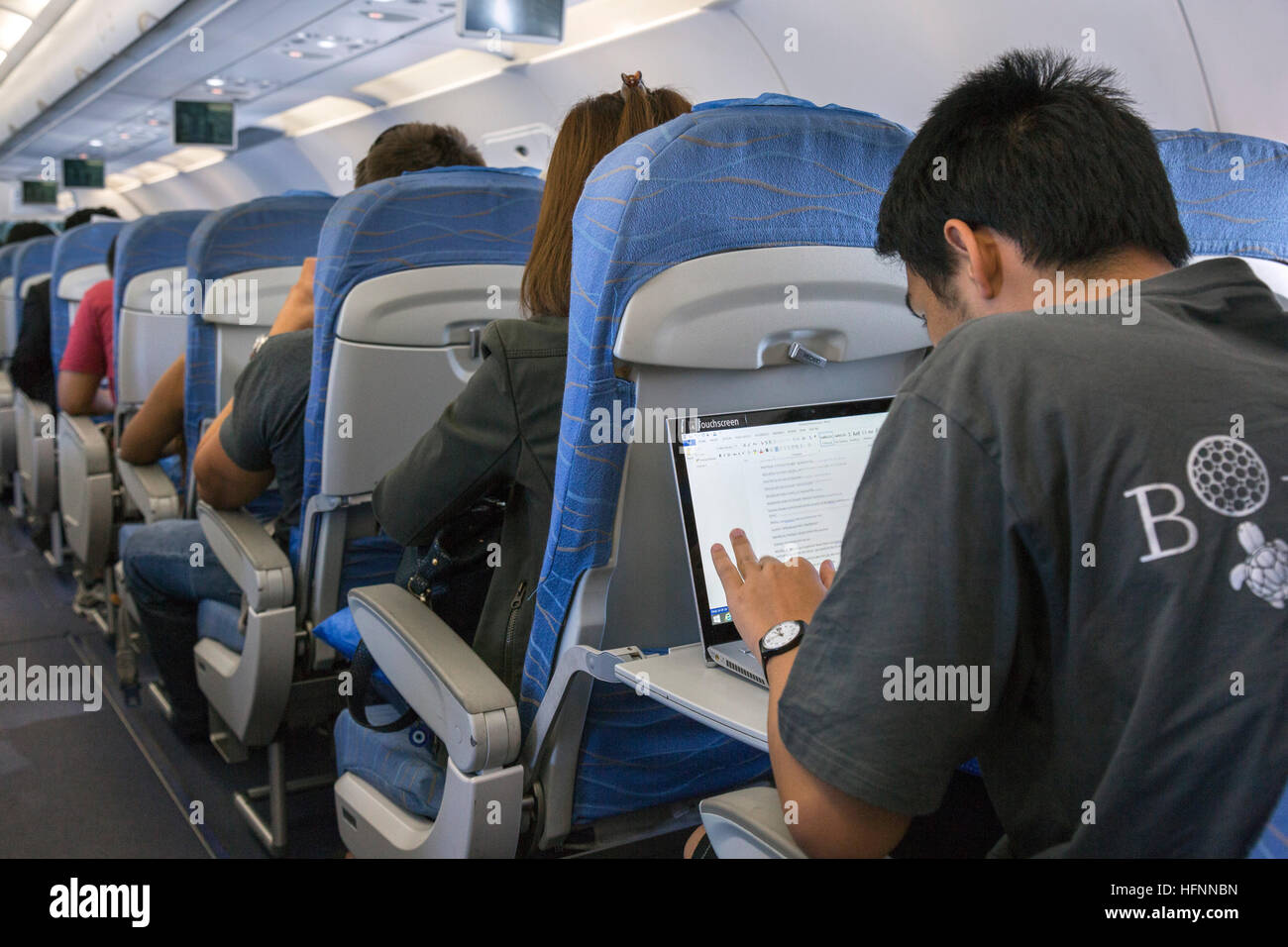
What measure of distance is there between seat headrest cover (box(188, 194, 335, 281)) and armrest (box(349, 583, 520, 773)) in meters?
1.70

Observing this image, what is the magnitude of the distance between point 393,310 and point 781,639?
150 centimetres

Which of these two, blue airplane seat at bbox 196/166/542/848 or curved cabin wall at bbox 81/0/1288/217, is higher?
curved cabin wall at bbox 81/0/1288/217

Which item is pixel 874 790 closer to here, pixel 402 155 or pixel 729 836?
pixel 729 836

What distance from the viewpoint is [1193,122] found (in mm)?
5043

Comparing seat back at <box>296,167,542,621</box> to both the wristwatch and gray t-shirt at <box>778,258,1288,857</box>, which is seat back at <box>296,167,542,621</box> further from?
gray t-shirt at <box>778,258,1288,857</box>

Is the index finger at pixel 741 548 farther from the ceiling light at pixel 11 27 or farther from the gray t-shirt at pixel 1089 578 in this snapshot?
the ceiling light at pixel 11 27

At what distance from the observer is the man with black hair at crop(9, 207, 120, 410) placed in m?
Result: 5.27

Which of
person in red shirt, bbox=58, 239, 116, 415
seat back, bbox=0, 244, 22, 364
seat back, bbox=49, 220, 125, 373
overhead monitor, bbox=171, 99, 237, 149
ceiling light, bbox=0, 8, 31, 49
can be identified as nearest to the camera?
person in red shirt, bbox=58, 239, 116, 415

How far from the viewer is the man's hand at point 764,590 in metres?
1.38

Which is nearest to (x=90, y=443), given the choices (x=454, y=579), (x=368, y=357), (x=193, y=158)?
(x=368, y=357)

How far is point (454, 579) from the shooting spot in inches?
82.7

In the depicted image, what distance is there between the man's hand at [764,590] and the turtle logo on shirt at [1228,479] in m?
0.51

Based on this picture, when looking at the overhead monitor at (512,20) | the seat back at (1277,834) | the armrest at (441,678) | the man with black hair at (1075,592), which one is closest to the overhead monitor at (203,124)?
the overhead monitor at (512,20)

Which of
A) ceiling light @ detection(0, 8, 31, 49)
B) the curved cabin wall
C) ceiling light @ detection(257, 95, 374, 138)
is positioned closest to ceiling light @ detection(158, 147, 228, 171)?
ceiling light @ detection(257, 95, 374, 138)
